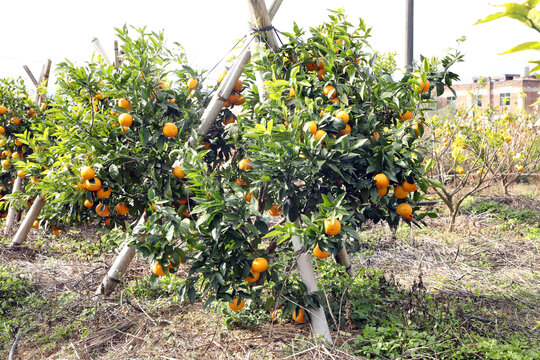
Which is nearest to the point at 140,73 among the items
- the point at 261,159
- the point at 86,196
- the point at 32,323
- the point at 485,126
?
the point at 86,196

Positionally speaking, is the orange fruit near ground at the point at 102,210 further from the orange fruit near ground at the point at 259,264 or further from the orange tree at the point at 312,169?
the orange fruit near ground at the point at 259,264

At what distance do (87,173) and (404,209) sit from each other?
1748mm

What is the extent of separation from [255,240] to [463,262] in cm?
256

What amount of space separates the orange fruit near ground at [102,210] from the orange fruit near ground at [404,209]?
5.88 feet

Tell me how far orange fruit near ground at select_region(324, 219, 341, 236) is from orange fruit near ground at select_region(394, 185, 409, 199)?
504mm

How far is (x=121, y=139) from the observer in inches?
106

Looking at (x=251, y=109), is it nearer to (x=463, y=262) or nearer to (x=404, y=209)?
(x=404, y=209)

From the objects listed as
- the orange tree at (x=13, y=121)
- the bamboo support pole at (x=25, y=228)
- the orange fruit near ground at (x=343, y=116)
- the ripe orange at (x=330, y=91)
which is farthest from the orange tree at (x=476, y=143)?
the orange tree at (x=13, y=121)

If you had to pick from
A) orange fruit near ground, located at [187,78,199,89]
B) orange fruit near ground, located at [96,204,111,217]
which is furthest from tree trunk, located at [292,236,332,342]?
orange fruit near ground, located at [187,78,199,89]

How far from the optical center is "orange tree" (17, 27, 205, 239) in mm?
Answer: 2473

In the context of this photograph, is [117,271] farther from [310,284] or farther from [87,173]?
[310,284]

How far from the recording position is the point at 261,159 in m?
2.00

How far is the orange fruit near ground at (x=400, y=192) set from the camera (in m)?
2.11

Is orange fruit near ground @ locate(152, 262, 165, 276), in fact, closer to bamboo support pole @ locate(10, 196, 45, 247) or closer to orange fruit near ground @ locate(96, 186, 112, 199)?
orange fruit near ground @ locate(96, 186, 112, 199)
